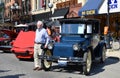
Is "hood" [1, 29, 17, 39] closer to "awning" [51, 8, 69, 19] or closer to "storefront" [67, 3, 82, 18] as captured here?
"storefront" [67, 3, 82, 18]

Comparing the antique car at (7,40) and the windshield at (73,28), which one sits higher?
the windshield at (73,28)

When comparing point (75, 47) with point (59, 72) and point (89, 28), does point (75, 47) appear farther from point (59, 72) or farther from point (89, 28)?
point (89, 28)

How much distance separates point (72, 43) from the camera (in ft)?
46.0

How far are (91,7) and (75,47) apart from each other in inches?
678

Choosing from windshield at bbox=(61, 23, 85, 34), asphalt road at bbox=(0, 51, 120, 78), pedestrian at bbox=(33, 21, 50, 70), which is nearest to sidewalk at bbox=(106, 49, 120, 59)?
asphalt road at bbox=(0, 51, 120, 78)

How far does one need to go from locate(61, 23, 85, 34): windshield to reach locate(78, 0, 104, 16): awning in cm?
1448

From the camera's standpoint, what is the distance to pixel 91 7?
3030 centimetres

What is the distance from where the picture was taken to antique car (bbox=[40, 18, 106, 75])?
13.4 meters

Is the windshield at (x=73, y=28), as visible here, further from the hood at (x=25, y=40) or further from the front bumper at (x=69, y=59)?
the hood at (x=25, y=40)

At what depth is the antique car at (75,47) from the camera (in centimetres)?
1344

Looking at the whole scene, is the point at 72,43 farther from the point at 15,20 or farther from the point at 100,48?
the point at 15,20

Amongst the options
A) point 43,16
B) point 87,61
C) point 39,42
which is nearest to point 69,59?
point 87,61

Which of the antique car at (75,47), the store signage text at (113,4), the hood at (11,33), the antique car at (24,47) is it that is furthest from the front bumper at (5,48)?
the antique car at (75,47)

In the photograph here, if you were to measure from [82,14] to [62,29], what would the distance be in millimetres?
16724
